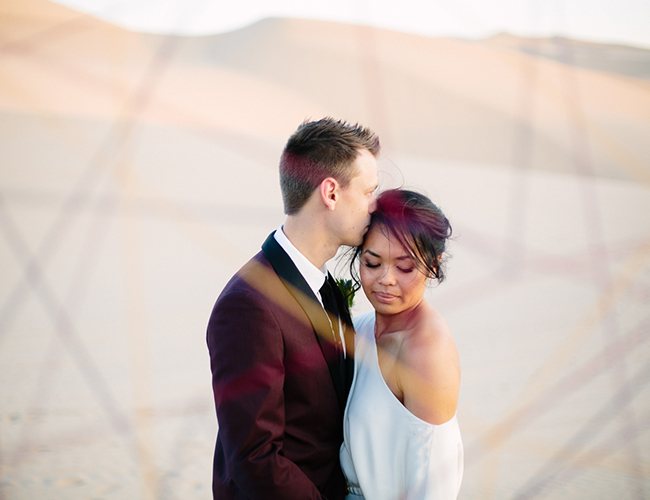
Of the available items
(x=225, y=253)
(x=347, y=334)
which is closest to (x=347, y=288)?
(x=347, y=334)

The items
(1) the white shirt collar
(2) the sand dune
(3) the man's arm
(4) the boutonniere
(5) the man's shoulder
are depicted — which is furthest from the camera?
(2) the sand dune

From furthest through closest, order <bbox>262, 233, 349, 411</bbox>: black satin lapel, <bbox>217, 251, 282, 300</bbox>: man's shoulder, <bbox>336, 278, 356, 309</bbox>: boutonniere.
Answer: <bbox>336, 278, 356, 309</bbox>: boutonniere < <bbox>262, 233, 349, 411</bbox>: black satin lapel < <bbox>217, 251, 282, 300</bbox>: man's shoulder

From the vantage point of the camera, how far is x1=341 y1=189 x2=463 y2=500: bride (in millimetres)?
1961

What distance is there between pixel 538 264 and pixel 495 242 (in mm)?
2127

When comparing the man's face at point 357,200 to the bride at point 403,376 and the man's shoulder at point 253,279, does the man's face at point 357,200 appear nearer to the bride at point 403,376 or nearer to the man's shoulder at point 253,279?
the bride at point 403,376

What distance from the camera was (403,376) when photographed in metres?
2.08

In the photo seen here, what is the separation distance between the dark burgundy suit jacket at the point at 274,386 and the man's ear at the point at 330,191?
278mm

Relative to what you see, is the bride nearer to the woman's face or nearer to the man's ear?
the woman's face

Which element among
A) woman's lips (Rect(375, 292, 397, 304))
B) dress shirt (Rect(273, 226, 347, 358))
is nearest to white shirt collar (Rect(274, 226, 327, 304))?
dress shirt (Rect(273, 226, 347, 358))

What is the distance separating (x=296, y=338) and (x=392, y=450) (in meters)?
0.66

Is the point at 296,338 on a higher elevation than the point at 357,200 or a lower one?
lower

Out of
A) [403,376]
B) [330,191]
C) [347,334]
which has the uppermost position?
[330,191]

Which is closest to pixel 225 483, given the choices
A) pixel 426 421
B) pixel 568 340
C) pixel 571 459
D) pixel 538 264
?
pixel 426 421

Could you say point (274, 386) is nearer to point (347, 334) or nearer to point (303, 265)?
point (303, 265)
